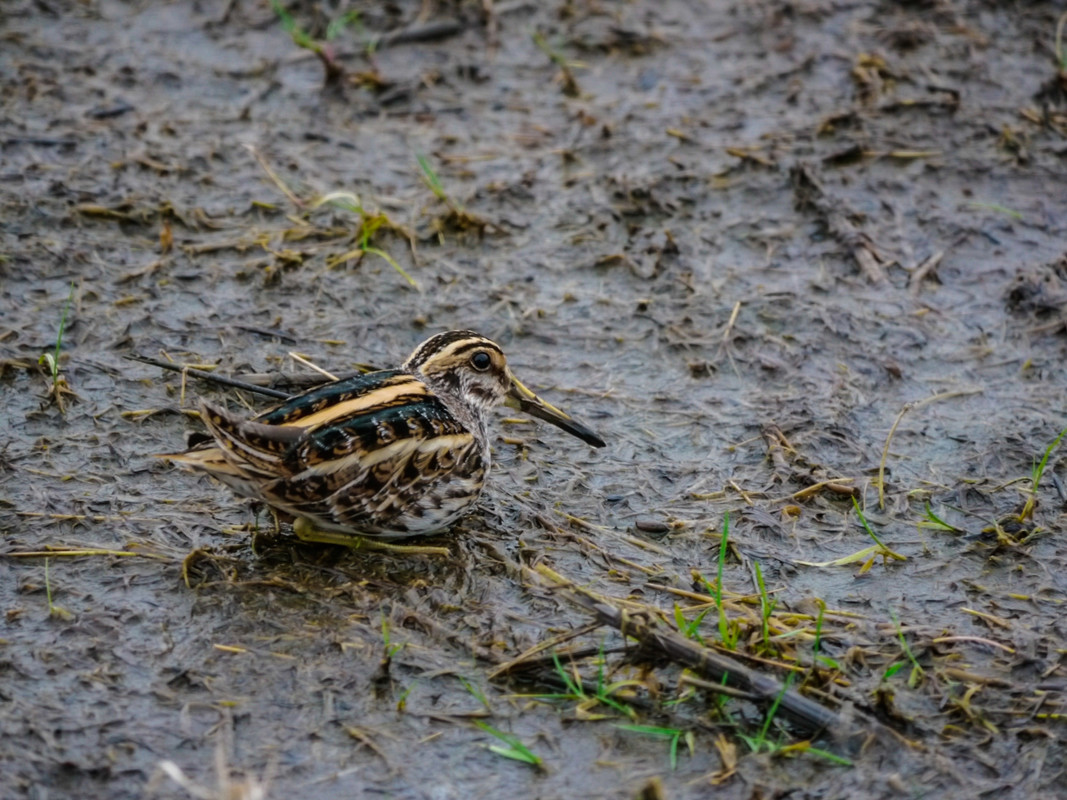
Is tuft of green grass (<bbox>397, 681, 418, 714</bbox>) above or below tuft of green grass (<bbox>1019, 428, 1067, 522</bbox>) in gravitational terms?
below

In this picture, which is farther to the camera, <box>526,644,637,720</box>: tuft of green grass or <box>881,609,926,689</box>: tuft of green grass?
<box>881,609,926,689</box>: tuft of green grass

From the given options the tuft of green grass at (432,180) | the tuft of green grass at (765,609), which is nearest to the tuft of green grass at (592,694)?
the tuft of green grass at (765,609)

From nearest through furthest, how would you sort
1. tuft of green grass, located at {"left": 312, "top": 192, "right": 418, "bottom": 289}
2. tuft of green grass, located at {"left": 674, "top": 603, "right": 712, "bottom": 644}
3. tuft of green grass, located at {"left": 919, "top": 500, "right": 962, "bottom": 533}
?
tuft of green grass, located at {"left": 674, "top": 603, "right": 712, "bottom": 644} < tuft of green grass, located at {"left": 919, "top": 500, "right": 962, "bottom": 533} < tuft of green grass, located at {"left": 312, "top": 192, "right": 418, "bottom": 289}

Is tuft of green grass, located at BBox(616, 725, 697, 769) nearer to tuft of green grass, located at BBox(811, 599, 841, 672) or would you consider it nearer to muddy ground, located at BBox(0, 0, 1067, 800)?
muddy ground, located at BBox(0, 0, 1067, 800)

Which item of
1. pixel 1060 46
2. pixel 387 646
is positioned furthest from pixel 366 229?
pixel 1060 46

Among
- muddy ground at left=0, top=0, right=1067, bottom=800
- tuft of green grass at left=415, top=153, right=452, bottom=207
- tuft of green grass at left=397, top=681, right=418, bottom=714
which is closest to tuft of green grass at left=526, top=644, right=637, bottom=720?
muddy ground at left=0, top=0, right=1067, bottom=800

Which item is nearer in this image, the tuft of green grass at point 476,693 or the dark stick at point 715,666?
the dark stick at point 715,666

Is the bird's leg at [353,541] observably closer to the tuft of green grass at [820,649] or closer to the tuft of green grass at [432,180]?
the tuft of green grass at [820,649]

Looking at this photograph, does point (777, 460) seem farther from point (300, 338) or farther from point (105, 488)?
point (105, 488)
